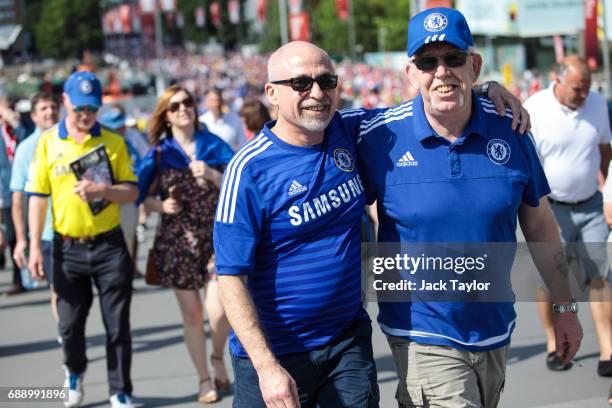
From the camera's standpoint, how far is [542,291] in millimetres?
4586

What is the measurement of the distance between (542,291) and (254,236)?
167 cm

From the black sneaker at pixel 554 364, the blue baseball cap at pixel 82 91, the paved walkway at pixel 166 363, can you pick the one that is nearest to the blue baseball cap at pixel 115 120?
the paved walkway at pixel 166 363

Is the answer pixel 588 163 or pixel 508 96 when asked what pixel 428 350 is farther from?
pixel 588 163

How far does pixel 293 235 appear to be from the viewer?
11.7 feet

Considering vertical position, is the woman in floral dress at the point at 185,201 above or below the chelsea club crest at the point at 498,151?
below

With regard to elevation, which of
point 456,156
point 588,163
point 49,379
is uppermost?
point 456,156

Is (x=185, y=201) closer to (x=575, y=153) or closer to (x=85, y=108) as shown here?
(x=85, y=108)

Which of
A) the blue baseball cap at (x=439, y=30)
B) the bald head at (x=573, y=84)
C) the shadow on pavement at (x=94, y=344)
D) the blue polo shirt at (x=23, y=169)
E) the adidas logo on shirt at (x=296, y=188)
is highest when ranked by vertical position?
the blue baseball cap at (x=439, y=30)

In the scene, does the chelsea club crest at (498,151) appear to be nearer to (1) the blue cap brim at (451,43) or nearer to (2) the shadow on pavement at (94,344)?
(1) the blue cap brim at (451,43)

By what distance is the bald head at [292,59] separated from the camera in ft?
12.0

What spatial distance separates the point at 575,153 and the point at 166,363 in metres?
3.39

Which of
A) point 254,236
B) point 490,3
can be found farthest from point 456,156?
point 490,3

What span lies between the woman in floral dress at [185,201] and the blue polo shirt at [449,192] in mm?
2743

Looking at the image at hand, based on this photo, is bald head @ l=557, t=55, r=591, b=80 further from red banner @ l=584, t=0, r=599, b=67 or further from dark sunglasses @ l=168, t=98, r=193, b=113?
red banner @ l=584, t=0, r=599, b=67
